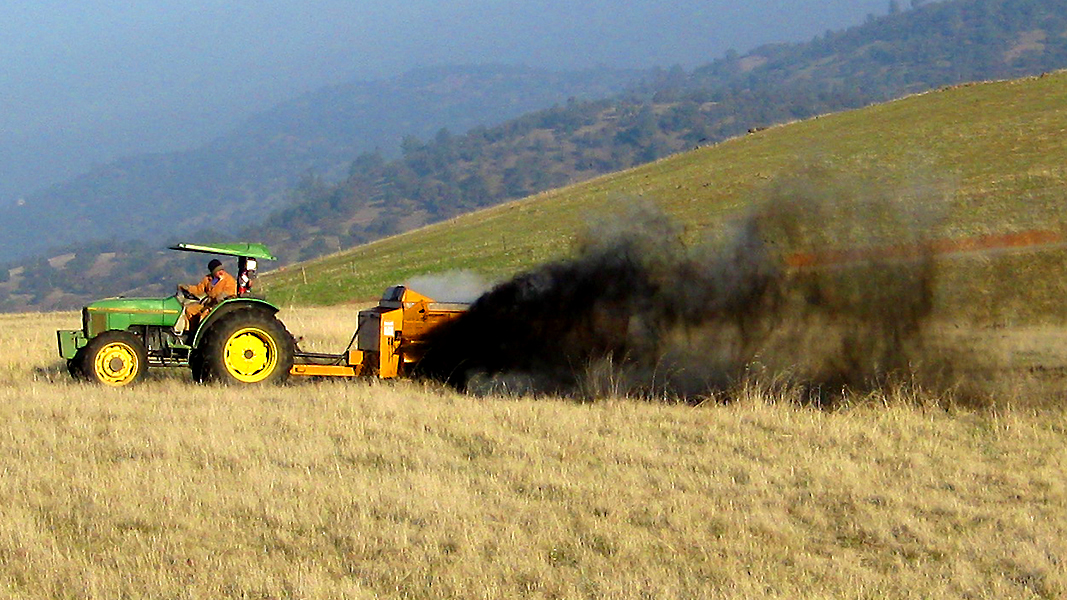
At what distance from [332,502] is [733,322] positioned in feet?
20.7

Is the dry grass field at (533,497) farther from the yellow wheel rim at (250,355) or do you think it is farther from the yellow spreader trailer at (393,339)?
the yellow spreader trailer at (393,339)

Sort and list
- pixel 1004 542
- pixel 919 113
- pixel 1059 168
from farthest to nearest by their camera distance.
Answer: pixel 919 113
pixel 1059 168
pixel 1004 542

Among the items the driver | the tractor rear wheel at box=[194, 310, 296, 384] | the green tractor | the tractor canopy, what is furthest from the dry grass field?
the tractor canopy

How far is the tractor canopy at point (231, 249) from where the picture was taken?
13770 millimetres


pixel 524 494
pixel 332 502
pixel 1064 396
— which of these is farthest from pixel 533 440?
pixel 1064 396

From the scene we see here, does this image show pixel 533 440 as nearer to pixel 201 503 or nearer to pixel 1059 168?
pixel 201 503

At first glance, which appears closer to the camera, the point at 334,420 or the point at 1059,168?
the point at 334,420

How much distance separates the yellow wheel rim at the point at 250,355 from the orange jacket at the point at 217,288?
2.72 feet

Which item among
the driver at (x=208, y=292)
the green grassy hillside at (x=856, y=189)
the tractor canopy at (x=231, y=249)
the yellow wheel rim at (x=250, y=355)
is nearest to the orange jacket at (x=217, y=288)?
the driver at (x=208, y=292)

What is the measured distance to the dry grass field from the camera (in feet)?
21.1

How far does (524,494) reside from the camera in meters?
8.25

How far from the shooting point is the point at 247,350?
1354 cm

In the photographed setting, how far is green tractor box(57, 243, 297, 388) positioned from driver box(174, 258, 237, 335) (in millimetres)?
90

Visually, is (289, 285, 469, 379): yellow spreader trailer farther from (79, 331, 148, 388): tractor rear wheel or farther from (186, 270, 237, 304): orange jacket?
(79, 331, 148, 388): tractor rear wheel
